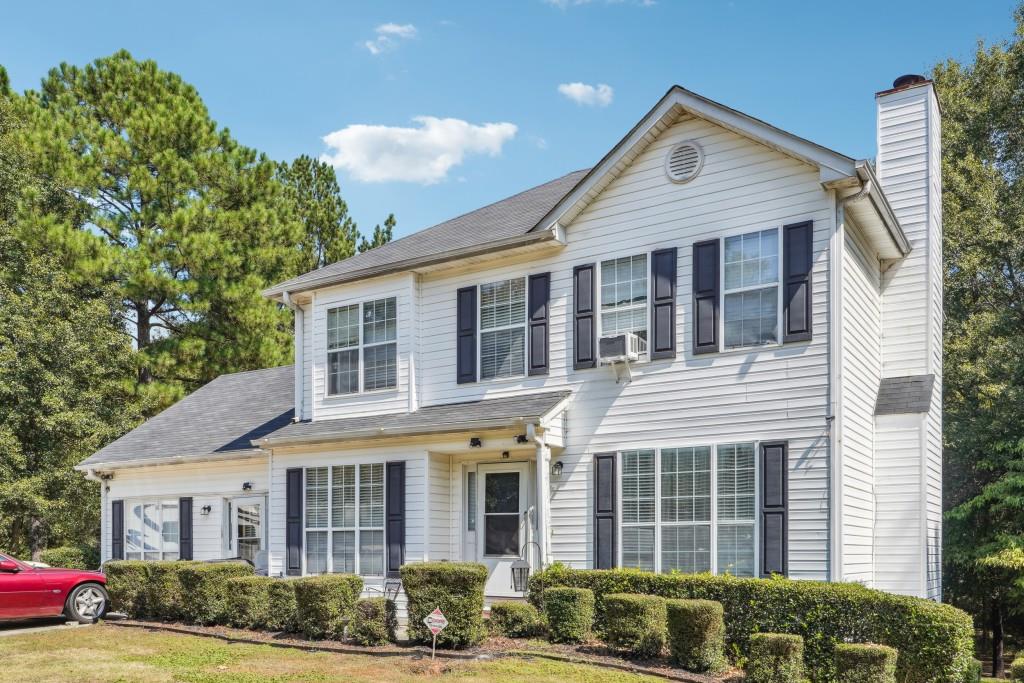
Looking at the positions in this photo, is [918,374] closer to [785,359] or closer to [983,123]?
[785,359]

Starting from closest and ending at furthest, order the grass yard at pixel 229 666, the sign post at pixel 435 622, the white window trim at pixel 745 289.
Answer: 1. the grass yard at pixel 229 666
2. the sign post at pixel 435 622
3. the white window trim at pixel 745 289

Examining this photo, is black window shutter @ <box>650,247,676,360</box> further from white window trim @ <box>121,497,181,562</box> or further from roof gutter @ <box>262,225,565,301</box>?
white window trim @ <box>121,497,181,562</box>

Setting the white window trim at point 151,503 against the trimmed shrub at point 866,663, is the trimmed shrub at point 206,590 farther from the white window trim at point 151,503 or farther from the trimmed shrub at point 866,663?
the trimmed shrub at point 866,663

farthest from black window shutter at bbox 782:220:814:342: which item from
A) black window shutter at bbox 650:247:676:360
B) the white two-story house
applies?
black window shutter at bbox 650:247:676:360

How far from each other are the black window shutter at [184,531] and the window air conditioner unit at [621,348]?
392 inches

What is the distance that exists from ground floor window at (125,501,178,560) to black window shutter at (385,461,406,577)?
662cm

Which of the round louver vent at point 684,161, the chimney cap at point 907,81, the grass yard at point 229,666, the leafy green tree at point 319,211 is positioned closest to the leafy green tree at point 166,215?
the leafy green tree at point 319,211

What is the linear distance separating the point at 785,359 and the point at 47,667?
9369 mm

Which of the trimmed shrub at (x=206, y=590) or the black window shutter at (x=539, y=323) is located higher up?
the black window shutter at (x=539, y=323)

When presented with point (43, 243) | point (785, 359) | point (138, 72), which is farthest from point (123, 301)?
point (785, 359)

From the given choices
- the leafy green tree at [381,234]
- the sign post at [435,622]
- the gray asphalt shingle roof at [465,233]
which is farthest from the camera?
the leafy green tree at [381,234]

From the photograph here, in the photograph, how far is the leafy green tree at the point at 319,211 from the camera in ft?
112

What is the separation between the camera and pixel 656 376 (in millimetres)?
12367

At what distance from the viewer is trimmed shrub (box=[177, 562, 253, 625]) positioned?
1335 centimetres
